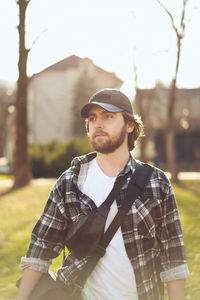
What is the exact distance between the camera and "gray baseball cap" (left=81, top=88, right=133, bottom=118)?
3.22 meters

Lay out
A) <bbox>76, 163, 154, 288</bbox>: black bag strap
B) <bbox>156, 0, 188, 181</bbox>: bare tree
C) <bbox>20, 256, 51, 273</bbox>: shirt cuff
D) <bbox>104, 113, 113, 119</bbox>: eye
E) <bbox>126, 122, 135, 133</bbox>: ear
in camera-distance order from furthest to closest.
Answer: <bbox>156, 0, 188, 181</bbox>: bare tree, <bbox>126, 122, 135, 133</bbox>: ear, <bbox>104, 113, 113, 119</bbox>: eye, <bbox>20, 256, 51, 273</bbox>: shirt cuff, <bbox>76, 163, 154, 288</bbox>: black bag strap

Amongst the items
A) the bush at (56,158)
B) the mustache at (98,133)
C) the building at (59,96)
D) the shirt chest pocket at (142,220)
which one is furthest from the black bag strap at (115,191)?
the building at (59,96)

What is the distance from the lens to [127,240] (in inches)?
121

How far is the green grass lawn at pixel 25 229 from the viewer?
7137mm

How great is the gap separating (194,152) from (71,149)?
23.9 metres

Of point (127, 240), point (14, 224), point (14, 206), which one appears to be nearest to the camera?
point (127, 240)

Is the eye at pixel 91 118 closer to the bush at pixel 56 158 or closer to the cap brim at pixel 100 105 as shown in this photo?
the cap brim at pixel 100 105

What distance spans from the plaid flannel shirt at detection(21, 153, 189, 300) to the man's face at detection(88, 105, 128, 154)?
180mm

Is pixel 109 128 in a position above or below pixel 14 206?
above

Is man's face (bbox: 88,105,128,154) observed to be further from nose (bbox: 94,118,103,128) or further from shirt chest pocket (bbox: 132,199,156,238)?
shirt chest pocket (bbox: 132,199,156,238)

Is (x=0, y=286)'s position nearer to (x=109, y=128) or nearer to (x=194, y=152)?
(x=109, y=128)

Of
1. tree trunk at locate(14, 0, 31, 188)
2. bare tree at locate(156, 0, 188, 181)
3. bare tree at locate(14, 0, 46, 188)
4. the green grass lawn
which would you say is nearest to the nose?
the green grass lawn

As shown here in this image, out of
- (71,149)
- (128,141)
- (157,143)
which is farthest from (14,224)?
(157,143)

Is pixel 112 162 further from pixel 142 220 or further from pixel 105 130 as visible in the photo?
pixel 142 220
